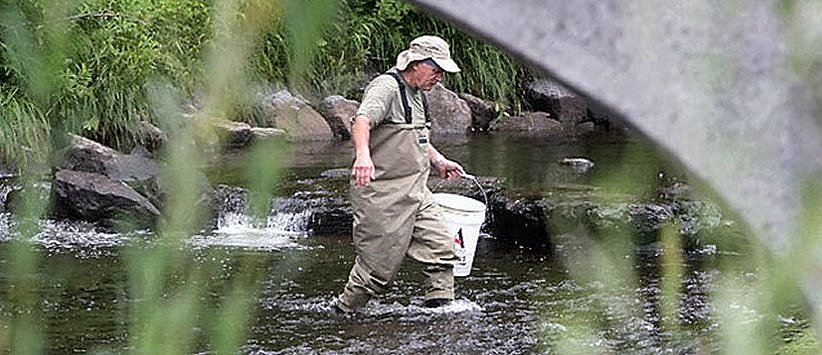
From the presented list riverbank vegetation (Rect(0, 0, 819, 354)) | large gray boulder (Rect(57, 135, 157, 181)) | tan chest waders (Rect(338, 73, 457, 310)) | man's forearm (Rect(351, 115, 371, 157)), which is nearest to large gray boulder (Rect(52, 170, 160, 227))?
large gray boulder (Rect(57, 135, 157, 181))

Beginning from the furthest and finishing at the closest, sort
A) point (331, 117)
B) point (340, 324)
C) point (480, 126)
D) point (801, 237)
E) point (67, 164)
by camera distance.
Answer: point (480, 126) < point (331, 117) < point (67, 164) < point (340, 324) < point (801, 237)

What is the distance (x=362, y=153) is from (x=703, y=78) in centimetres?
540

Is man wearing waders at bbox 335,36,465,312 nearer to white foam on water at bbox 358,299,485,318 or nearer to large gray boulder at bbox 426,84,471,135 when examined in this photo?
white foam on water at bbox 358,299,485,318

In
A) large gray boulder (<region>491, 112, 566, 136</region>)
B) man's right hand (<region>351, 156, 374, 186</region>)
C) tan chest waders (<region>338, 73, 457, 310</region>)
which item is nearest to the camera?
man's right hand (<region>351, 156, 374, 186</region>)

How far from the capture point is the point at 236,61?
0.77 metres

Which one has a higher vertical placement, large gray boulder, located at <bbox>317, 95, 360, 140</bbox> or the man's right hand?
large gray boulder, located at <bbox>317, 95, 360, 140</bbox>

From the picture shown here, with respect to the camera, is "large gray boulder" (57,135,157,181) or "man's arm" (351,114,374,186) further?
"large gray boulder" (57,135,157,181)

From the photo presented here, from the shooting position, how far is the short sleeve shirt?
641 centimetres

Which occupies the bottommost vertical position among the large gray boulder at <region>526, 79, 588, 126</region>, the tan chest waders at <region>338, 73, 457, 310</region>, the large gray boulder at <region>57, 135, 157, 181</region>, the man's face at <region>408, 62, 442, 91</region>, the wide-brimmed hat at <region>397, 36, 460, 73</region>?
the tan chest waders at <region>338, 73, 457, 310</region>

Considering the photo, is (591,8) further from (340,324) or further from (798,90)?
(340,324)

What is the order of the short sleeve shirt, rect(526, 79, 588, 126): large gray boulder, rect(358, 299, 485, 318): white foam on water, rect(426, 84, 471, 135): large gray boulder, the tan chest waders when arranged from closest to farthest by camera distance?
the short sleeve shirt
the tan chest waders
rect(358, 299, 485, 318): white foam on water
rect(426, 84, 471, 135): large gray boulder
rect(526, 79, 588, 126): large gray boulder

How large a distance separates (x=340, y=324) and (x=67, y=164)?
480cm

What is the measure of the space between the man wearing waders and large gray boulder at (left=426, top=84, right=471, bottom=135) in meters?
8.05

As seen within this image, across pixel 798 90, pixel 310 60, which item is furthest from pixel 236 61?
pixel 798 90
